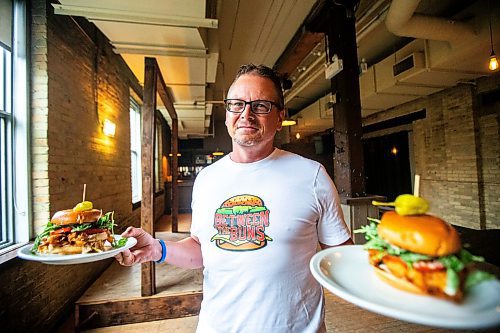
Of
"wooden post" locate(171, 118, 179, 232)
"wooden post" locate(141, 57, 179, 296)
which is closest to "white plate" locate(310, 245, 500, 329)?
"wooden post" locate(141, 57, 179, 296)

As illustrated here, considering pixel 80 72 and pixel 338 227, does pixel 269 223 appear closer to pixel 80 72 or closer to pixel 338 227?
pixel 338 227

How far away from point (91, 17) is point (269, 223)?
291 cm

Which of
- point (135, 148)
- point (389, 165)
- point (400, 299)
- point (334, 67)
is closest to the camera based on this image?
point (400, 299)

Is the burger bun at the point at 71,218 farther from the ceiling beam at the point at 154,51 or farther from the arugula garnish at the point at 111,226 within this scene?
the ceiling beam at the point at 154,51

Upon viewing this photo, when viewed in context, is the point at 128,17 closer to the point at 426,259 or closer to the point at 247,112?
the point at 247,112

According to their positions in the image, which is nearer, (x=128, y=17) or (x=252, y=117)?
(x=252, y=117)

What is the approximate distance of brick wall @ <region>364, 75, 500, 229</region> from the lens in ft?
18.3

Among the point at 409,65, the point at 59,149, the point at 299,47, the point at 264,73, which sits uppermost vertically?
the point at 299,47

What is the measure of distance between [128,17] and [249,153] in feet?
7.75

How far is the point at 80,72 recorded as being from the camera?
3.51m

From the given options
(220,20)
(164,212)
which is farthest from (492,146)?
(164,212)

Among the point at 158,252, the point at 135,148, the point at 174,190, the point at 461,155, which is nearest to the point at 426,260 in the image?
the point at 158,252

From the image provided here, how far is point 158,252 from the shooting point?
139 cm

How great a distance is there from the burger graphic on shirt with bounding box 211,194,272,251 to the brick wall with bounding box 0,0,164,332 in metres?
2.15
